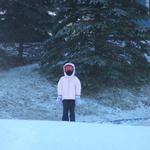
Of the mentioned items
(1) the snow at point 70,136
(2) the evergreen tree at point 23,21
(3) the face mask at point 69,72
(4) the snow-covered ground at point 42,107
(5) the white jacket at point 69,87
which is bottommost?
(4) the snow-covered ground at point 42,107

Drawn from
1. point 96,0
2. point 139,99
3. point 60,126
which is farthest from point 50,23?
point 60,126

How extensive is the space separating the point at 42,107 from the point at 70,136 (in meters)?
7.01

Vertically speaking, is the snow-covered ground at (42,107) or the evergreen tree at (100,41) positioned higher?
the evergreen tree at (100,41)

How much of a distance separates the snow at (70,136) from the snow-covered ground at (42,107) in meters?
5.00

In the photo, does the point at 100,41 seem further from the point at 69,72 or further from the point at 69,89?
the point at 69,89

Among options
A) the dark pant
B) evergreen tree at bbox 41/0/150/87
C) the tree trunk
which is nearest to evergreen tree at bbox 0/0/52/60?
the tree trunk

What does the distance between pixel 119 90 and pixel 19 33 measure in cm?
442

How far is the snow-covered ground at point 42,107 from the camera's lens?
50.1ft

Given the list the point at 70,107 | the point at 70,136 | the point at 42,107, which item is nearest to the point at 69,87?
the point at 70,107

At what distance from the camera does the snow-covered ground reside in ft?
50.1

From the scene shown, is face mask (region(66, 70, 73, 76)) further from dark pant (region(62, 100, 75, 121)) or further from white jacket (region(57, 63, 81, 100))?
dark pant (region(62, 100, 75, 121))

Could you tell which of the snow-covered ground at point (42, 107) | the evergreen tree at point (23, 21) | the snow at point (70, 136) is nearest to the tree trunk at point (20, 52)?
the evergreen tree at point (23, 21)

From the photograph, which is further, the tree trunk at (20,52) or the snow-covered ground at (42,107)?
the tree trunk at (20,52)

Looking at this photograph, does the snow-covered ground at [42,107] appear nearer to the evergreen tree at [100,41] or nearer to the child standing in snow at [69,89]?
the evergreen tree at [100,41]
